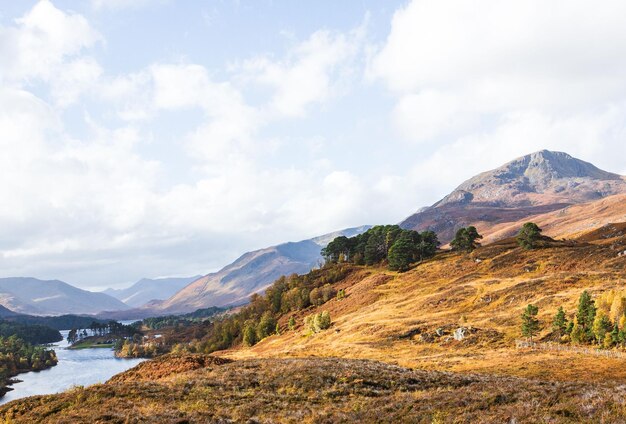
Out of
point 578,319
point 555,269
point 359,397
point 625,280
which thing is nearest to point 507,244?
point 555,269

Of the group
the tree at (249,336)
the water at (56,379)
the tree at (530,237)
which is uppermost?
the tree at (530,237)

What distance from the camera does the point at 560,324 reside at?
6153 cm

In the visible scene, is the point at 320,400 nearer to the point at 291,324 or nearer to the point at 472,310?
the point at 472,310

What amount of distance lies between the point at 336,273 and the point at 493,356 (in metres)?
111

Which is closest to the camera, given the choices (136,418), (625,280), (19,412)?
(136,418)

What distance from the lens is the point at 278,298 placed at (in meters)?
168

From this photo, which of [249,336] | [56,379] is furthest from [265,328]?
[56,379]

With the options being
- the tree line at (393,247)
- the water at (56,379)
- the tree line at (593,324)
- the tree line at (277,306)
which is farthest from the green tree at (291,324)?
the tree line at (593,324)

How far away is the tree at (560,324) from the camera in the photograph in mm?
61500

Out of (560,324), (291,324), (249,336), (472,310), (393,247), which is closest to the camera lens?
(560,324)

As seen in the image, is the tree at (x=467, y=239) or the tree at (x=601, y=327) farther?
the tree at (x=467, y=239)

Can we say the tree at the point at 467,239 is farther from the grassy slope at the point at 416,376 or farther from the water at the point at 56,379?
the water at the point at 56,379

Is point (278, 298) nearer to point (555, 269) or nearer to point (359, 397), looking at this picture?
point (555, 269)

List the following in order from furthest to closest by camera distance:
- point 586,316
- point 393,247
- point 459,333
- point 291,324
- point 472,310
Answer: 1. point 393,247
2. point 291,324
3. point 472,310
4. point 459,333
5. point 586,316
